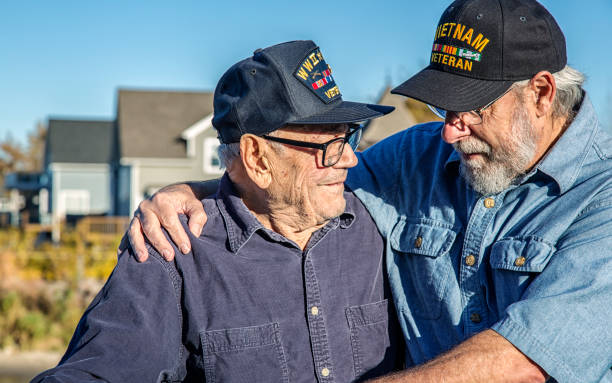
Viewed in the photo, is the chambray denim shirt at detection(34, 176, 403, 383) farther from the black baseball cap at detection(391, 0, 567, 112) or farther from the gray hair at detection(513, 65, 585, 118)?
the gray hair at detection(513, 65, 585, 118)

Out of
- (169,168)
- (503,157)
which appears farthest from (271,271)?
(169,168)

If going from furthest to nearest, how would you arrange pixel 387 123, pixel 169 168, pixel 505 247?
pixel 169 168 < pixel 387 123 < pixel 505 247

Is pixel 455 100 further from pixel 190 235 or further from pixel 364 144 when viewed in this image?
pixel 364 144

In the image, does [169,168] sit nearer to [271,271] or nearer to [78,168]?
[78,168]

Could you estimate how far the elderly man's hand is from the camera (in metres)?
2.60

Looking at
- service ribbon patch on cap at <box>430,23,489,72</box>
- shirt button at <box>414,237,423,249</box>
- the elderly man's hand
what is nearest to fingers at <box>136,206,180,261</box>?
the elderly man's hand

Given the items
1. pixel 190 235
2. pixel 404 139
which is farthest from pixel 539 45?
pixel 190 235

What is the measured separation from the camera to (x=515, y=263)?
2467 mm

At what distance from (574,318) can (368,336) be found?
883 millimetres

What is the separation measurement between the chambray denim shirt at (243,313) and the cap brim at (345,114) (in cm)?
45

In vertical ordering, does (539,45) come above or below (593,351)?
above

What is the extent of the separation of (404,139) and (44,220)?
3458 centimetres

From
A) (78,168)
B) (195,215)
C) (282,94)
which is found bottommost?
(78,168)

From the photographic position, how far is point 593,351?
2186 mm
